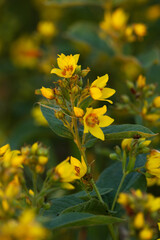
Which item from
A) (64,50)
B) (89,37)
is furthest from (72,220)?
(64,50)

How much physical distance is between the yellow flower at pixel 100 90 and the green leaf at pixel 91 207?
0.85 ft

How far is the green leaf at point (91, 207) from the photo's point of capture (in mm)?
944

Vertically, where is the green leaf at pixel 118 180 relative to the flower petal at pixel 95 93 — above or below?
below

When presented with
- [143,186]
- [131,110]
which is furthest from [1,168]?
[131,110]

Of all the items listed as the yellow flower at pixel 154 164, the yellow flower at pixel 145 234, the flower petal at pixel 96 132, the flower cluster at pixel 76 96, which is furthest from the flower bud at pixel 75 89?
Answer: the yellow flower at pixel 145 234

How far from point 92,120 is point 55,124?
0.37 ft

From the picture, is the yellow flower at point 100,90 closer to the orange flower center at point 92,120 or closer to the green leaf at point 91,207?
the orange flower center at point 92,120

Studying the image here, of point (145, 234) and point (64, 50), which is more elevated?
point (64, 50)

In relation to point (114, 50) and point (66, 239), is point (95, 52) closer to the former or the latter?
point (114, 50)

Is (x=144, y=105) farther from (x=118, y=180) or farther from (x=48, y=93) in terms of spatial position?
(x=48, y=93)

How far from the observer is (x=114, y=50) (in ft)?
6.75

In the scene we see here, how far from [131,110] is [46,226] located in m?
0.65

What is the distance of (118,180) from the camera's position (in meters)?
1.15

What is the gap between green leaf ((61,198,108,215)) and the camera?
0.94 meters
